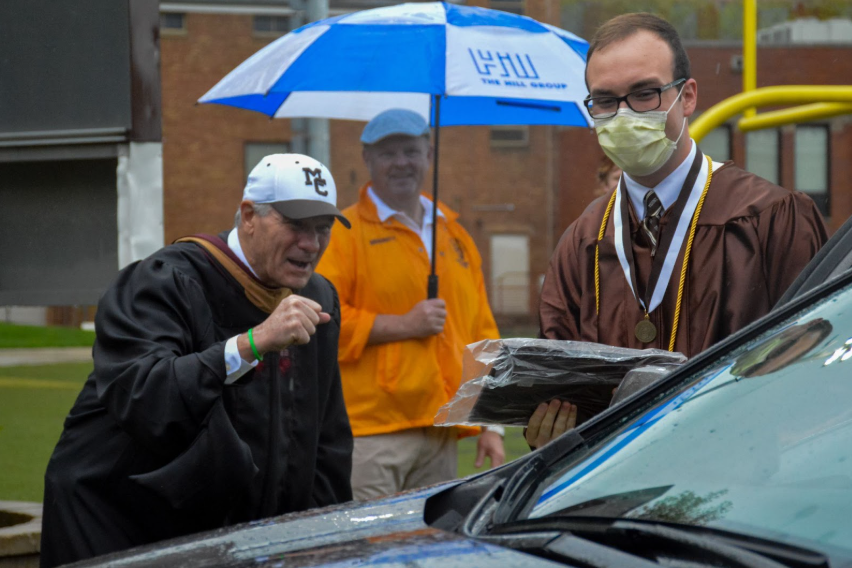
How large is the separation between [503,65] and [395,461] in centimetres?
181

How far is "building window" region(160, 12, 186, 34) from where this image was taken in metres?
31.8

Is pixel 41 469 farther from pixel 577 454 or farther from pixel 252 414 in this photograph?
pixel 577 454

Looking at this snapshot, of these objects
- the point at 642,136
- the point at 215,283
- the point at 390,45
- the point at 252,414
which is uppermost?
the point at 390,45

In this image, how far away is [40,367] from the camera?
1900 cm

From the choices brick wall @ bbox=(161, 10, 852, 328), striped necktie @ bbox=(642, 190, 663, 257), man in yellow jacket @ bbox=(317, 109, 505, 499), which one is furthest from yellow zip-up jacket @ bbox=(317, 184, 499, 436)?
brick wall @ bbox=(161, 10, 852, 328)

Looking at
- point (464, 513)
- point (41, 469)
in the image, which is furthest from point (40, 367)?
→ point (464, 513)

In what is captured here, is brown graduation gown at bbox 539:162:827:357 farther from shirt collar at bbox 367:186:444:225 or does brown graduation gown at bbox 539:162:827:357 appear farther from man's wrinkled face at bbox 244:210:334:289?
shirt collar at bbox 367:186:444:225

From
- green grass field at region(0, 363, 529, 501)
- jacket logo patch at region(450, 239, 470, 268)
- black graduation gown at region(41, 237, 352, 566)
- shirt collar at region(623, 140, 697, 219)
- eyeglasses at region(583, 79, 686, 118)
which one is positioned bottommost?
green grass field at region(0, 363, 529, 501)

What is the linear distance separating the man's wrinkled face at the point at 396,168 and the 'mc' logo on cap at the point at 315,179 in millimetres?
1796

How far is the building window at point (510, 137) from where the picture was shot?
34.2 meters

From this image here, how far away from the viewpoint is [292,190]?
135 inches

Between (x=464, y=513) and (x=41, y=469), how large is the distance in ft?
23.6

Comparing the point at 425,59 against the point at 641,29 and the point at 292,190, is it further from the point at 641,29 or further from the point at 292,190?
the point at 641,29

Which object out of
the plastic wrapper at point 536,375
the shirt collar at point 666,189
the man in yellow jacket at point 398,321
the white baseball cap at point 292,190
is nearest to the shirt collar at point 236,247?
the white baseball cap at point 292,190
